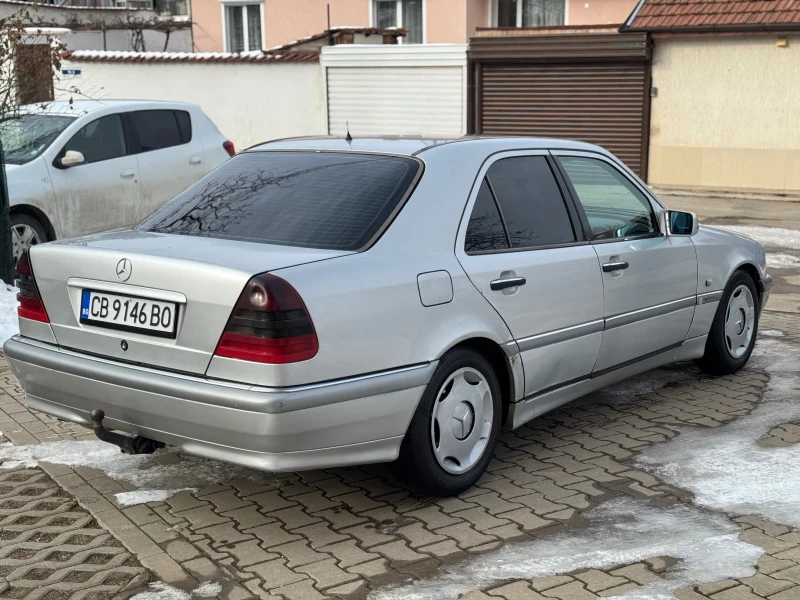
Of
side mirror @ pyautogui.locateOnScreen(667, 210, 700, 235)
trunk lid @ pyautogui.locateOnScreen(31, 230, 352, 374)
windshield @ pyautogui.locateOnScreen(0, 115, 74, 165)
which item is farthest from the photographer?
windshield @ pyautogui.locateOnScreen(0, 115, 74, 165)

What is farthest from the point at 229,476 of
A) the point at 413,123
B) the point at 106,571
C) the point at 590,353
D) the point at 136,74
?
the point at 136,74

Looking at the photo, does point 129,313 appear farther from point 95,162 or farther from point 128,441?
point 95,162

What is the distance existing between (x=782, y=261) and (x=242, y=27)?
19.1m

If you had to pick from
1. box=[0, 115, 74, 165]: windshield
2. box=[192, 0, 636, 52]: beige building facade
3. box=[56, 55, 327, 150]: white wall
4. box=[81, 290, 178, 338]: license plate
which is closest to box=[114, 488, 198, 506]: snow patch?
box=[81, 290, 178, 338]: license plate

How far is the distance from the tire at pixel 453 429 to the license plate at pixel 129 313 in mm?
1106

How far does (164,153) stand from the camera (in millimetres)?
11336

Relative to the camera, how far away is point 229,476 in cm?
512

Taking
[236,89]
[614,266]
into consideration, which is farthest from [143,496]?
[236,89]

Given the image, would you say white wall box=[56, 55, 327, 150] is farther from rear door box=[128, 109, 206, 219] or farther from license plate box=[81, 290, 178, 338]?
license plate box=[81, 290, 178, 338]

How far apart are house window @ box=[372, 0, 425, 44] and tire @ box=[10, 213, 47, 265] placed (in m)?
16.4

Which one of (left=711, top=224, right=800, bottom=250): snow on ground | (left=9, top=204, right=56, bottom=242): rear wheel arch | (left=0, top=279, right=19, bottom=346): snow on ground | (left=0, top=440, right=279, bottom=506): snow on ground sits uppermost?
(left=9, top=204, right=56, bottom=242): rear wheel arch

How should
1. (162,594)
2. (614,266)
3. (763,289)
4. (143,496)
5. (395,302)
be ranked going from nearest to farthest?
(162,594) < (395,302) < (143,496) < (614,266) < (763,289)

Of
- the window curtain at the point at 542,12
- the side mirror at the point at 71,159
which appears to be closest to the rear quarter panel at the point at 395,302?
the side mirror at the point at 71,159

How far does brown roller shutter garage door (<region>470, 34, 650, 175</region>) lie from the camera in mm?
18562
